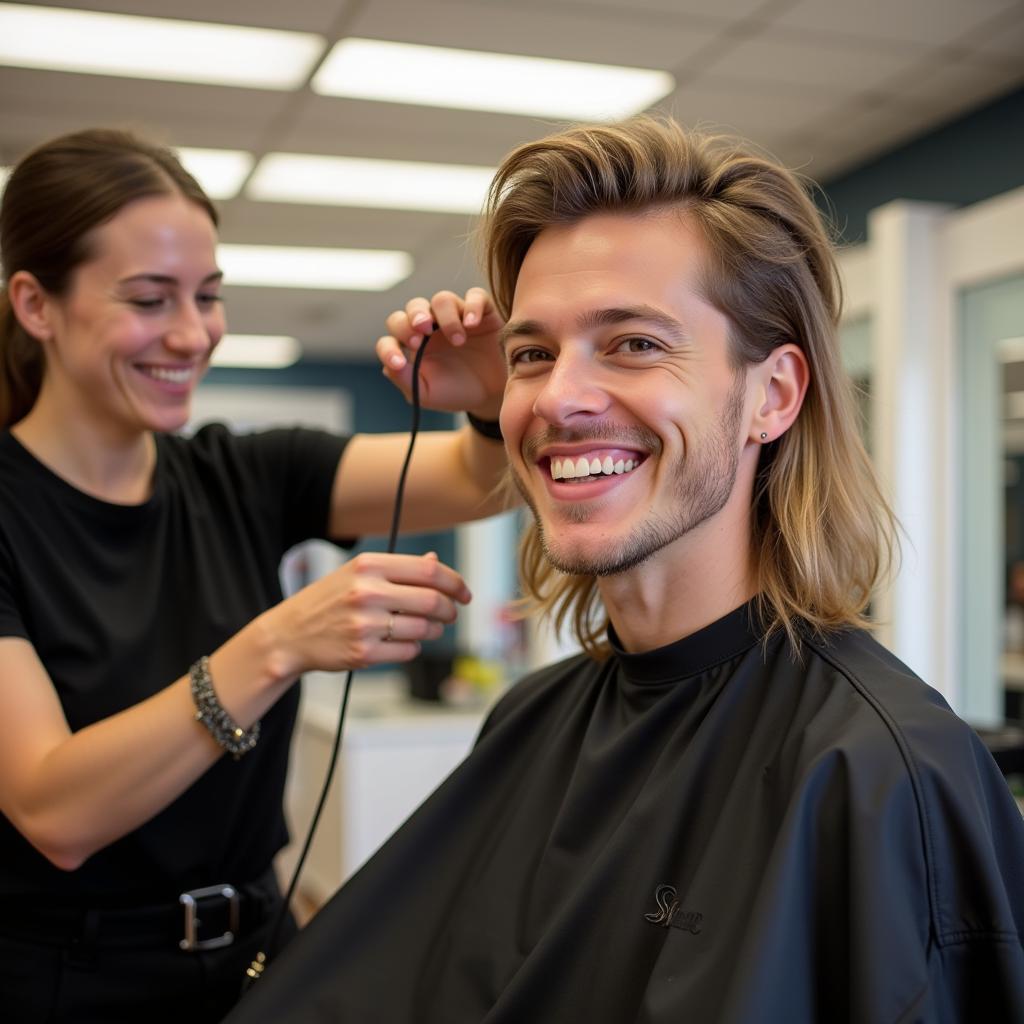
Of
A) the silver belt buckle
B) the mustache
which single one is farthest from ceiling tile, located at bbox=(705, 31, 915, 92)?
the silver belt buckle

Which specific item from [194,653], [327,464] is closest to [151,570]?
[194,653]

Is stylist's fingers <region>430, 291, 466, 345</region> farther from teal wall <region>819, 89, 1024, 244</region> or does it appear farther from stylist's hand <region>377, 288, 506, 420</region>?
teal wall <region>819, 89, 1024, 244</region>

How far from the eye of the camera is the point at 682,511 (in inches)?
50.6

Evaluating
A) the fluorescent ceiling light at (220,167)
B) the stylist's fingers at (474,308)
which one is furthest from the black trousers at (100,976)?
the fluorescent ceiling light at (220,167)

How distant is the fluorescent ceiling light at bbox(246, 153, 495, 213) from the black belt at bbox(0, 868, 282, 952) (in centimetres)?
361

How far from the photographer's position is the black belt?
149cm

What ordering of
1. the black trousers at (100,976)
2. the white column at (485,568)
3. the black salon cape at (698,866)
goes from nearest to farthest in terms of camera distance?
the black salon cape at (698,866)
the black trousers at (100,976)
the white column at (485,568)

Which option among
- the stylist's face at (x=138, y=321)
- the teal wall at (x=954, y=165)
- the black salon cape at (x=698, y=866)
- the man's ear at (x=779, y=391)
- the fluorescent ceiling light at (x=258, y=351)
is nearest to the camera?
the black salon cape at (x=698, y=866)

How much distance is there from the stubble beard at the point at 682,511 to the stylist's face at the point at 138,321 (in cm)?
63

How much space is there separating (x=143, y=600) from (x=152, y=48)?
2.52 meters

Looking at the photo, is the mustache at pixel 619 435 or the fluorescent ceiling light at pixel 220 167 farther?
the fluorescent ceiling light at pixel 220 167

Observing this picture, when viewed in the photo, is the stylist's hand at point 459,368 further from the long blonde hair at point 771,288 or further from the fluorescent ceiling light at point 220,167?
the fluorescent ceiling light at point 220,167

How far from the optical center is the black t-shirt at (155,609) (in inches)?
59.6

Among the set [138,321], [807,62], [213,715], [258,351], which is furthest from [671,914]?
[258,351]
